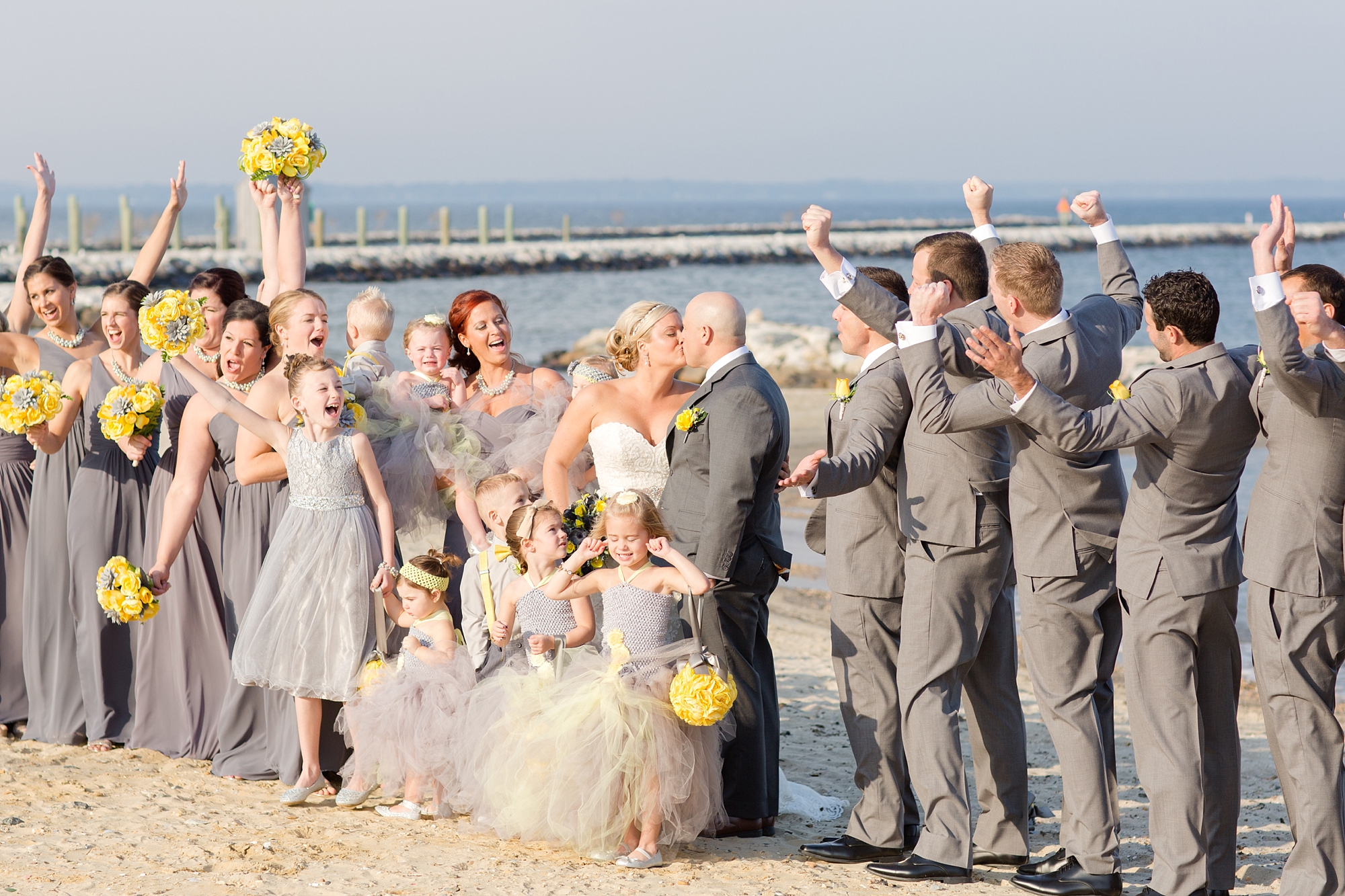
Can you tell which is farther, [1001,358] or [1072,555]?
[1072,555]

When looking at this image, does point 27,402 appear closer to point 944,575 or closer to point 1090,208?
point 944,575

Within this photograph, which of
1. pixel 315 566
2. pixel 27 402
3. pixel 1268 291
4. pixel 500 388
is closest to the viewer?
pixel 1268 291

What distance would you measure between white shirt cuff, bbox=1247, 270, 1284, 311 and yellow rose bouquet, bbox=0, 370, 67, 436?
5.24 meters

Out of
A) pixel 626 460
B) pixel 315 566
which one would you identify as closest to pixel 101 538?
pixel 315 566

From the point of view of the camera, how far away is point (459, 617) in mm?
5824

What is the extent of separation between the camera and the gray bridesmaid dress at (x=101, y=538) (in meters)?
6.32

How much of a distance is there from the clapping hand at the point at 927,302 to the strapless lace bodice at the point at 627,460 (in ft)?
4.59

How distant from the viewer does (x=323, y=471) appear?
537 centimetres

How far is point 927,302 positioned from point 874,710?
65.4 inches

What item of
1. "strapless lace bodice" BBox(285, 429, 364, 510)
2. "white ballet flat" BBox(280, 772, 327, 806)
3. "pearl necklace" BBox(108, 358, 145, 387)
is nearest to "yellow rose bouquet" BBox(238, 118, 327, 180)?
"pearl necklace" BBox(108, 358, 145, 387)

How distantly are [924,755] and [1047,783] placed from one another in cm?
194

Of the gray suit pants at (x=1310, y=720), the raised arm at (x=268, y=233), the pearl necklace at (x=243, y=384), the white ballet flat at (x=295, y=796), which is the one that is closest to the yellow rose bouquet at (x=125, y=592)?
the pearl necklace at (x=243, y=384)

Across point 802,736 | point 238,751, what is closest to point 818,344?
point 802,736

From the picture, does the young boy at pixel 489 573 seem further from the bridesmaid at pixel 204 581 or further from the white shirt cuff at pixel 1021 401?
the white shirt cuff at pixel 1021 401
